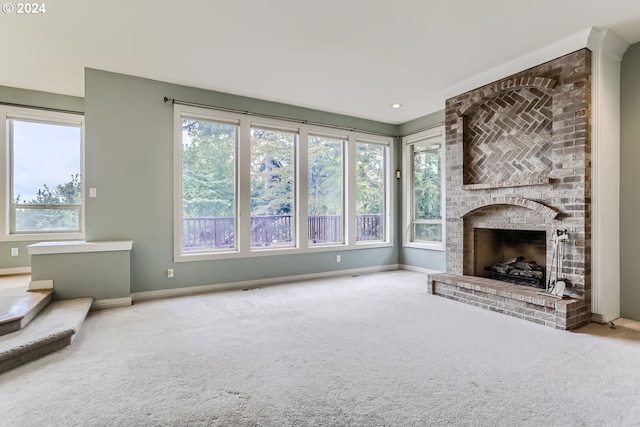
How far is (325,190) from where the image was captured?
5871 mm

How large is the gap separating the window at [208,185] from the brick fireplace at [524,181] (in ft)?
10.3

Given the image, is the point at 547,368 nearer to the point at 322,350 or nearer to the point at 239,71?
the point at 322,350

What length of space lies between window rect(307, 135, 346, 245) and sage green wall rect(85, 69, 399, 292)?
161 centimetres

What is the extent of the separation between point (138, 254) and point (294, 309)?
2170 millimetres

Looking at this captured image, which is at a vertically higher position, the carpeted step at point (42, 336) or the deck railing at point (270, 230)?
the deck railing at point (270, 230)

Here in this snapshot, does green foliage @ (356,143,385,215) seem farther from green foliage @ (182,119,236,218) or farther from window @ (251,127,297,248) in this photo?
green foliage @ (182,119,236,218)

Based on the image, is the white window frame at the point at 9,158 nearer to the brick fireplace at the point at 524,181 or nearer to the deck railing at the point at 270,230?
the deck railing at the point at 270,230

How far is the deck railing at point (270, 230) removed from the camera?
473 centimetres

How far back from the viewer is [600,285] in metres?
3.29

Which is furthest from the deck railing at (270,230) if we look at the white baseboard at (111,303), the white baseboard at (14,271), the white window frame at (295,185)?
the white baseboard at (14,271)

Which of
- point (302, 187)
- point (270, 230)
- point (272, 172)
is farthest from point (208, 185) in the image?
point (302, 187)

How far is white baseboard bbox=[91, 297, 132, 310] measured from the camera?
383 centimetres

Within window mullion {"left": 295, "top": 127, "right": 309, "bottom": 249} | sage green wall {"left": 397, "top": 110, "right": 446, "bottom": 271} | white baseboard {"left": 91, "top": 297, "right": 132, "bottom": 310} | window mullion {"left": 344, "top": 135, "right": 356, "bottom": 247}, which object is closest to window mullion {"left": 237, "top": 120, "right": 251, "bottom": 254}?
window mullion {"left": 295, "top": 127, "right": 309, "bottom": 249}

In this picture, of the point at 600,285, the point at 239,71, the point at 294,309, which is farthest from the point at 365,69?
the point at 600,285
